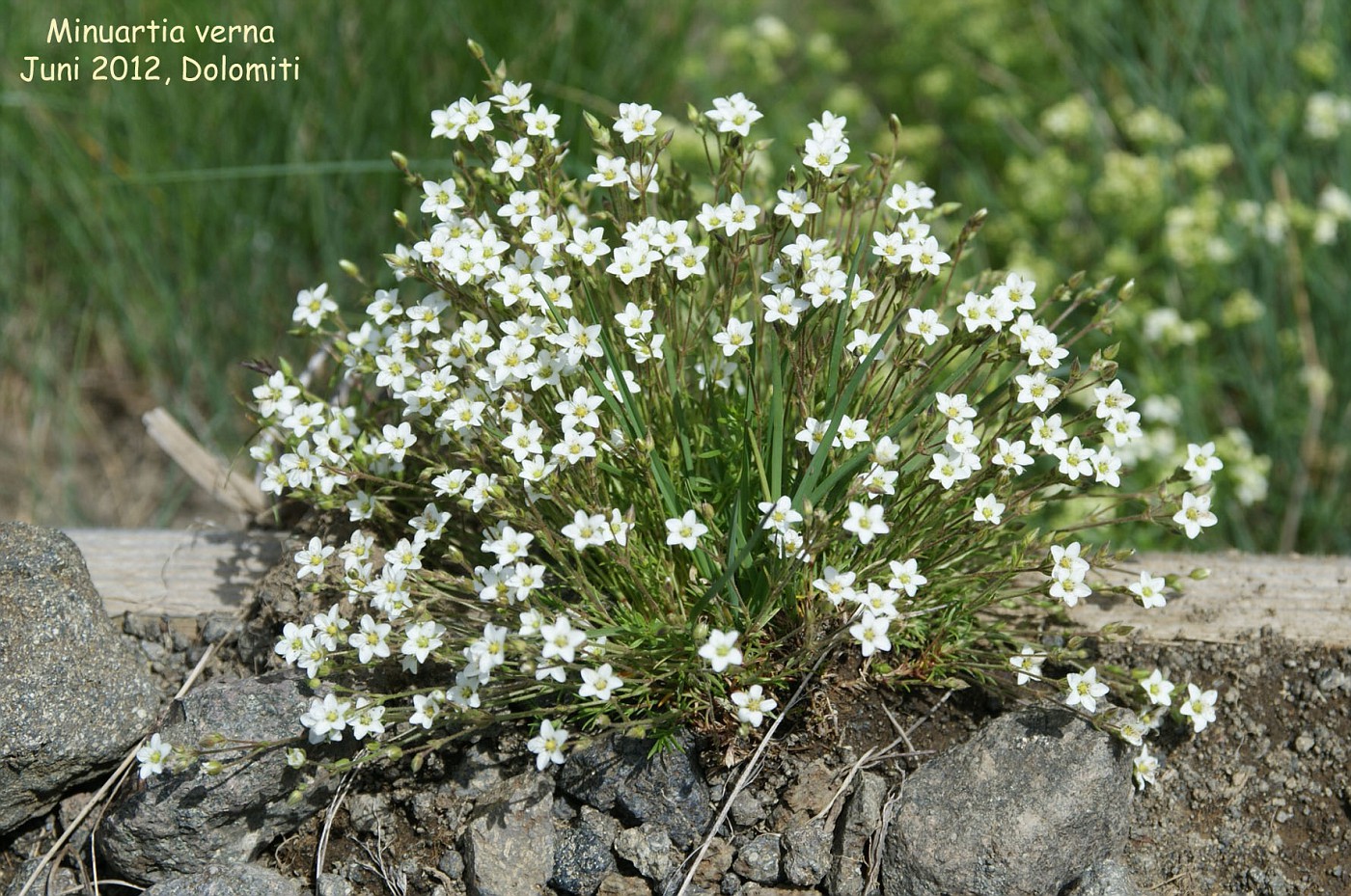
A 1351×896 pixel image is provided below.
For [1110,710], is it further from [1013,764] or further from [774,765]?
[774,765]

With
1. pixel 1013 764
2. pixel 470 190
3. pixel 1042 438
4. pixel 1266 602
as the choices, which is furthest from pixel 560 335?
pixel 1266 602

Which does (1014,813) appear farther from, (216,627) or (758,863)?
(216,627)

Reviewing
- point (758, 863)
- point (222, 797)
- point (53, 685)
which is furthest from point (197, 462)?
point (758, 863)

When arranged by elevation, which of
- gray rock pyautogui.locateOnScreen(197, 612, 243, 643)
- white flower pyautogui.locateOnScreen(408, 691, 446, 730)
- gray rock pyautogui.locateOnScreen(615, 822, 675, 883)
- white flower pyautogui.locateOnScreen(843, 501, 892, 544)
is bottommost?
gray rock pyautogui.locateOnScreen(615, 822, 675, 883)

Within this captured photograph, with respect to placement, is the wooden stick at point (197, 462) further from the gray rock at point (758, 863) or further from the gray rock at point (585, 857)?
the gray rock at point (758, 863)

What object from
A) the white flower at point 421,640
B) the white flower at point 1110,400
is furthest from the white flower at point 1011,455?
the white flower at point 421,640

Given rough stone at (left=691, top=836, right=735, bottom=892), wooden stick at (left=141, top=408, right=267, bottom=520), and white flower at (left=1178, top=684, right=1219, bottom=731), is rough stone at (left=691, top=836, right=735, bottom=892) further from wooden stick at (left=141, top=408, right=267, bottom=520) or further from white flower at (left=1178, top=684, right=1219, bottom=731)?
wooden stick at (left=141, top=408, right=267, bottom=520)

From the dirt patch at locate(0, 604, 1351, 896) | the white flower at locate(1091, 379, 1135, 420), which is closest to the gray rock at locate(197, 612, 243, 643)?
the dirt patch at locate(0, 604, 1351, 896)
